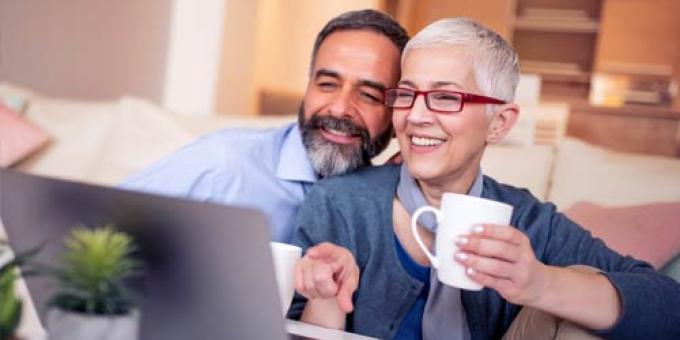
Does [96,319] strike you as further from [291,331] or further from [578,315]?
[578,315]

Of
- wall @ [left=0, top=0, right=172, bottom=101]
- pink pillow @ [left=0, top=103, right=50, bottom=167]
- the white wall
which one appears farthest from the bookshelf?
pink pillow @ [left=0, top=103, right=50, bottom=167]

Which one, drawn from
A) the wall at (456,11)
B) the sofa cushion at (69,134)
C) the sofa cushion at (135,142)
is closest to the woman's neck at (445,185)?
the sofa cushion at (135,142)

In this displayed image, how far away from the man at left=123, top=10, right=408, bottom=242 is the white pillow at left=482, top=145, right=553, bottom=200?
1.93 ft

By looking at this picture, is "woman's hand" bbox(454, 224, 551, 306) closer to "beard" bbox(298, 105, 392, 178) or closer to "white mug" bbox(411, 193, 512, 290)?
"white mug" bbox(411, 193, 512, 290)

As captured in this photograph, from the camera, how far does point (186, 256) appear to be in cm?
61

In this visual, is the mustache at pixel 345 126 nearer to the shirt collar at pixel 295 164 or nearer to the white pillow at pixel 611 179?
the shirt collar at pixel 295 164

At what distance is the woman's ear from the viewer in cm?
123

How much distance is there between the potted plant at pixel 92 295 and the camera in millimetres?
544

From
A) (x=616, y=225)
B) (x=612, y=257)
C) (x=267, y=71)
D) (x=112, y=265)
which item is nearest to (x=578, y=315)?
(x=612, y=257)

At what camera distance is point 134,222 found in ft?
2.00

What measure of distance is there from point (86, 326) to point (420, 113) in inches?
27.5

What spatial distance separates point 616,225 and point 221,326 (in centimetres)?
117

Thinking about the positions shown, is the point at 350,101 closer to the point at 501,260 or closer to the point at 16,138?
the point at 501,260

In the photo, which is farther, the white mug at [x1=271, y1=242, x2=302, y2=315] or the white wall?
the white wall
